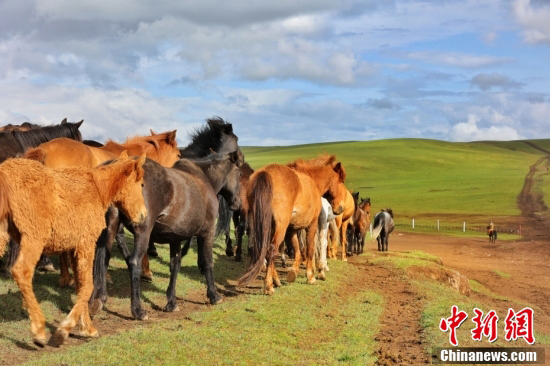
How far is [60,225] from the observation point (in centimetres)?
761

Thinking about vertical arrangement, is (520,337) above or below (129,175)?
below

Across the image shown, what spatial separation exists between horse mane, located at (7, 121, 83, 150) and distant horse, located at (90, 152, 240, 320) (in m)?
3.12

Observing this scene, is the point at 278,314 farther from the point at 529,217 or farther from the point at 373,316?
the point at 529,217

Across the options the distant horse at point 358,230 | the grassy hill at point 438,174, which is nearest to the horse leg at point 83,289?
the distant horse at point 358,230

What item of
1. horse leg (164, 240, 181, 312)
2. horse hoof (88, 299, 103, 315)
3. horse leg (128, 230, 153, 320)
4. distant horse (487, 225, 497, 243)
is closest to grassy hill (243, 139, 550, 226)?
distant horse (487, 225, 497, 243)

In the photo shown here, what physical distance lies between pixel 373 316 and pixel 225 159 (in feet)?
13.7

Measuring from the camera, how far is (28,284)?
7.18 metres

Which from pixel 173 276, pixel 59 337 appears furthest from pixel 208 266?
pixel 59 337

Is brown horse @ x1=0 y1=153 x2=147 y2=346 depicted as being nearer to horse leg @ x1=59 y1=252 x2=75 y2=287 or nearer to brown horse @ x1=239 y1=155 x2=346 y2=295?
horse leg @ x1=59 y1=252 x2=75 y2=287

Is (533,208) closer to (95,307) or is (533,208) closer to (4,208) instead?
(95,307)

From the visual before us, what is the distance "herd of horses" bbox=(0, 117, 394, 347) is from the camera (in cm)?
735

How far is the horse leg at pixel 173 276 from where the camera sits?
10562 mm

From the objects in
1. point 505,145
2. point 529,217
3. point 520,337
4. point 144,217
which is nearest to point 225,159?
point 144,217
